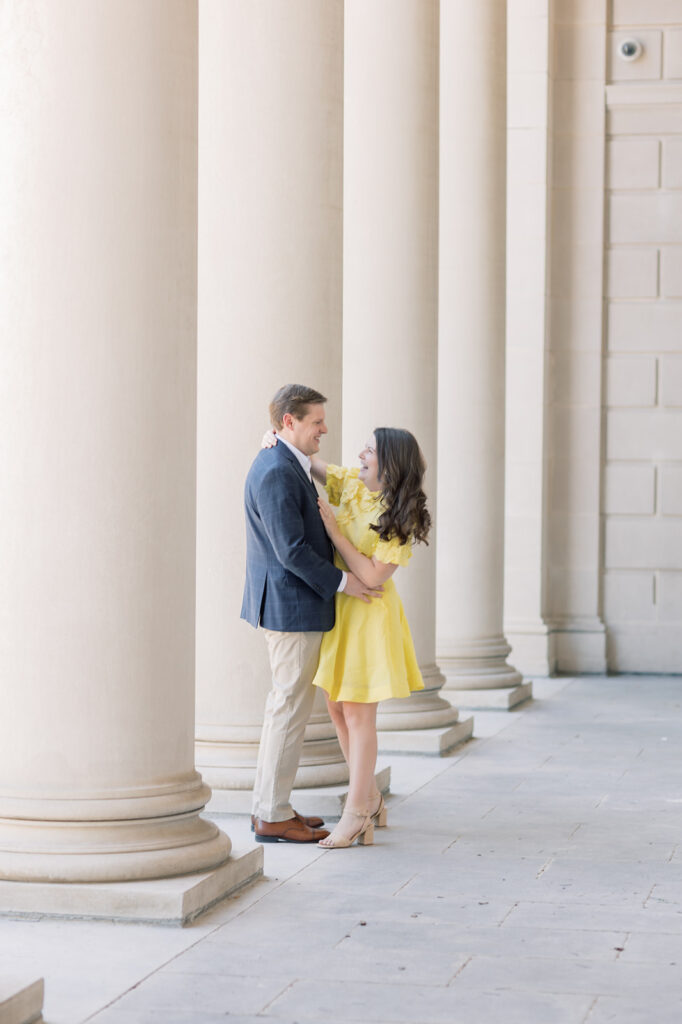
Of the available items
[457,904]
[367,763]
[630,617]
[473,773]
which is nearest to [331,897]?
[457,904]

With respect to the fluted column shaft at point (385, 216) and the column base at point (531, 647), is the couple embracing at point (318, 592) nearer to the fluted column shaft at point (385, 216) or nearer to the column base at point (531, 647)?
the fluted column shaft at point (385, 216)

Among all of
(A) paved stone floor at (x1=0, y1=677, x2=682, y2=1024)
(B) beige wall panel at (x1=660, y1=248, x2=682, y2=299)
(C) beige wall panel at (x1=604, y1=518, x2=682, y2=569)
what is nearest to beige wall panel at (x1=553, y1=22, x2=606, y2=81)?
(B) beige wall panel at (x1=660, y1=248, x2=682, y2=299)

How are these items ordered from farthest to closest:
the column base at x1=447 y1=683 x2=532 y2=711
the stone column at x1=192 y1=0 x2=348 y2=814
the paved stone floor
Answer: the column base at x1=447 y1=683 x2=532 y2=711 → the stone column at x1=192 y1=0 x2=348 y2=814 → the paved stone floor

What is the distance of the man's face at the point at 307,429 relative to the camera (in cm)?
1023

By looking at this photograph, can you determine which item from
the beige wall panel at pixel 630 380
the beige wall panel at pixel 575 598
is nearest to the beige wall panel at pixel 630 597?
the beige wall panel at pixel 575 598

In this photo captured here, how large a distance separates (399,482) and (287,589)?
1.02 m

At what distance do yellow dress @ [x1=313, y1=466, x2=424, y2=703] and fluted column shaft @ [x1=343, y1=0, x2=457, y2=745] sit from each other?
4.36m

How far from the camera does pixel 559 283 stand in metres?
23.2

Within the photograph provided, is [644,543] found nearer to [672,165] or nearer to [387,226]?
[672,165]

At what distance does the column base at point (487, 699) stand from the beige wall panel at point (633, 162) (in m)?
8.48

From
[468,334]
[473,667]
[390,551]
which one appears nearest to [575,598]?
[473,667]

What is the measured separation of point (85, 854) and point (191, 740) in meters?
1.01

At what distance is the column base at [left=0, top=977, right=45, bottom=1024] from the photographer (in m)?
6.27

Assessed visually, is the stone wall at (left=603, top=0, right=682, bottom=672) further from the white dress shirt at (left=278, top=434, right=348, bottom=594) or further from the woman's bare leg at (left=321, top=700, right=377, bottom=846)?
the white dress shirt at (left=278, top=434, right=348, bottom=594)
